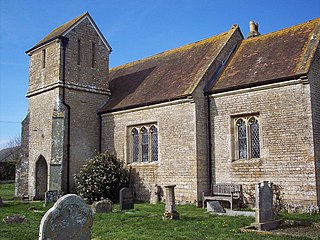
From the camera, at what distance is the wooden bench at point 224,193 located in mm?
16641

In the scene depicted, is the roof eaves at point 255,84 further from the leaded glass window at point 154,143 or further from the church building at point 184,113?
the leaded glass window at point 154,143

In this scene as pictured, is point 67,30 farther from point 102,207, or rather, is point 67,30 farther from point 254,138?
point 254,138

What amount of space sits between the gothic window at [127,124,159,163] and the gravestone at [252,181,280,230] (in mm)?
8816

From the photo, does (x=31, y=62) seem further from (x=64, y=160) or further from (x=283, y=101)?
(x=283, y=101)

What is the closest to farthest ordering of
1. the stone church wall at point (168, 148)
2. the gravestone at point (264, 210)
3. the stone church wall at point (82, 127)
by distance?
the gravestone at point (264, 210)
the stone church wall at point (168, 148)
the stone church wall at point (82, 127)

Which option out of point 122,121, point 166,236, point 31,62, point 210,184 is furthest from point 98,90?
point 166,236

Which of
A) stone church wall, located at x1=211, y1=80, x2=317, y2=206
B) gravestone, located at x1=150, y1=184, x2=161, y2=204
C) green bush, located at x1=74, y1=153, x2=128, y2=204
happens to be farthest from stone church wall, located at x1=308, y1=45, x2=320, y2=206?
green bush, located at x1=74, y1=153, x2=128, y2=204

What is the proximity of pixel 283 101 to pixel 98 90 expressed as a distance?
12.5 meters

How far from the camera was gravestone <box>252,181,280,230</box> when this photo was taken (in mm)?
11370

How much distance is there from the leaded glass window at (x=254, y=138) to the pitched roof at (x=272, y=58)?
1.74m

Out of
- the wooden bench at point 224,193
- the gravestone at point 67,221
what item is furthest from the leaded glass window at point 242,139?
the gravestone at point 67,221

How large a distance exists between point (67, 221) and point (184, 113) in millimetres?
A: 12841

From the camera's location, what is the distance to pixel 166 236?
32.9 feet

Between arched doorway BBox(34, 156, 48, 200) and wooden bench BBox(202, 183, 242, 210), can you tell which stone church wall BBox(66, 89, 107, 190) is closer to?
arched doorway BBox(34, 156, 48, 200)
